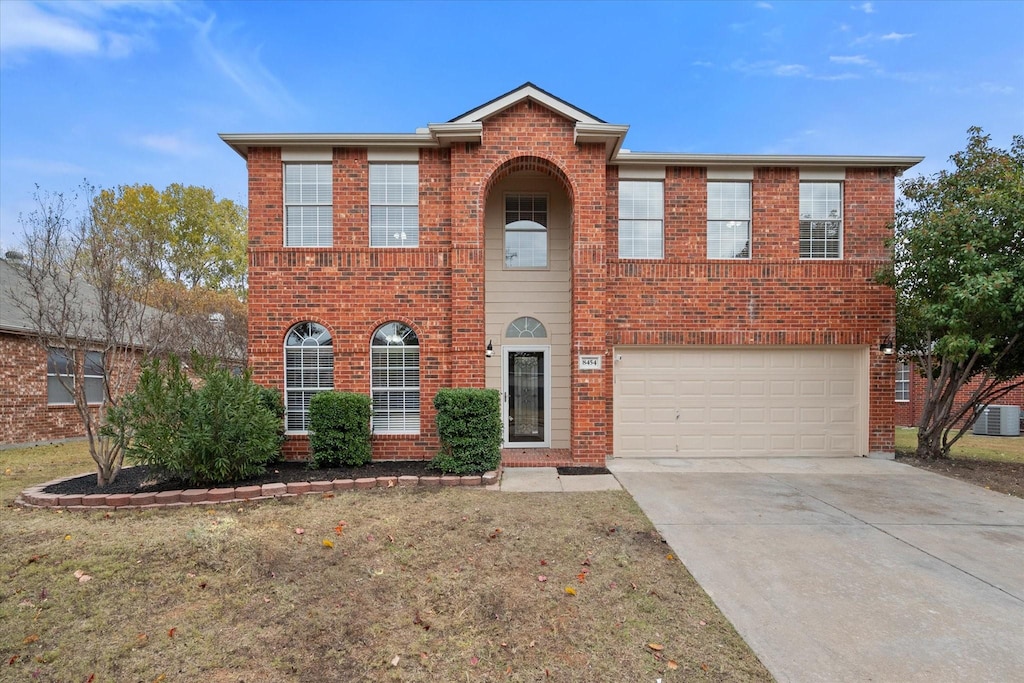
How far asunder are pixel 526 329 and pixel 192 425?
18.5ft

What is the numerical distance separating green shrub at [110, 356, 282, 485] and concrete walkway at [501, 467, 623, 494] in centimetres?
366

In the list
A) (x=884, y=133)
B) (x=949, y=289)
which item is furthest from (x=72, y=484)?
(x=884, y=133)

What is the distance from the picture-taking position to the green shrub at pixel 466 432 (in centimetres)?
720

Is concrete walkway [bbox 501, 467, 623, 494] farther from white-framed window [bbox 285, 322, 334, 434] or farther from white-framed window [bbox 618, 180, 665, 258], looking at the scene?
white-framed window [bbox 618, 180, 665, 258]

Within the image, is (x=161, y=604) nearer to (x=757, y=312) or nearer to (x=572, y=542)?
(x=572, y=542)

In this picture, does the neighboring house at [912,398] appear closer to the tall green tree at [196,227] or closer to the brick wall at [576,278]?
the brick wall at [576,278]

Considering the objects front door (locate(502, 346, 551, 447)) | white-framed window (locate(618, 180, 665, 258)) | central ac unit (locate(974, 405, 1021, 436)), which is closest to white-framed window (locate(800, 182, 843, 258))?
white-framed window (locate(618, 180, 665, 258))

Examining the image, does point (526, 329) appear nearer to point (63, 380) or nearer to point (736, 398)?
point (736, 398)

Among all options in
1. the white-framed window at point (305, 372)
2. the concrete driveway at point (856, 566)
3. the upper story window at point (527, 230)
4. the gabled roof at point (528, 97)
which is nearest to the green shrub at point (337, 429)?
the white-framed window at point (305, 372)

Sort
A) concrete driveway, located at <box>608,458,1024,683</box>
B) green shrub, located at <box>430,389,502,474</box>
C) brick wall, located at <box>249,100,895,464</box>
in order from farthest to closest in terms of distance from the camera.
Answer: brick wall, located at <box>249,100,895,464</box>, green shrub, located at <box>430,389,502,474</box>, concrete driveway, located at <box>608,458,1024,683</box>

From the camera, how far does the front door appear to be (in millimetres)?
9250

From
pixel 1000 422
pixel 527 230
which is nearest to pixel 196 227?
pixel 527 230

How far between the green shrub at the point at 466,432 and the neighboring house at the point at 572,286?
3.73 feet

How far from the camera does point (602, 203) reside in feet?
27.3
